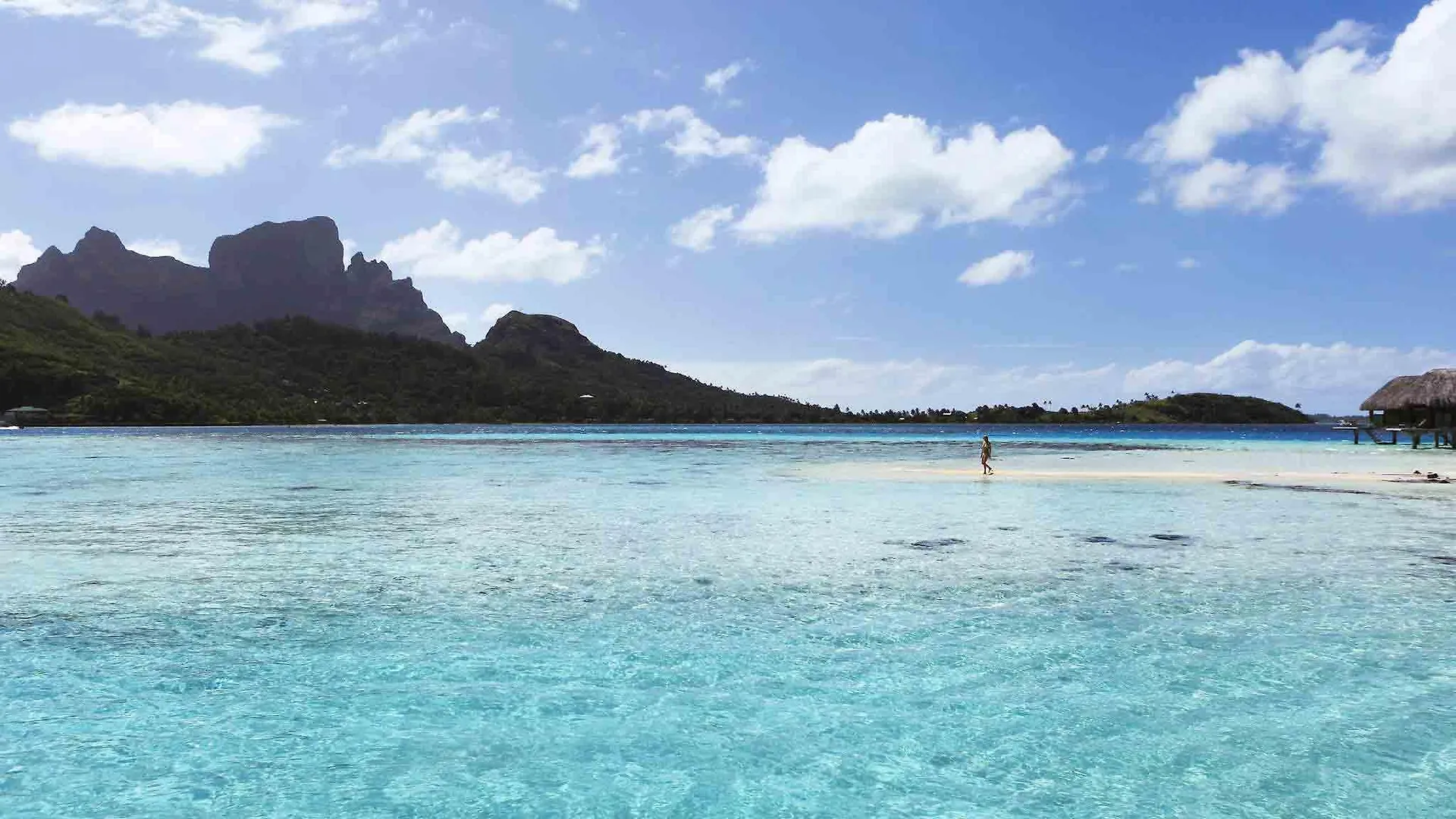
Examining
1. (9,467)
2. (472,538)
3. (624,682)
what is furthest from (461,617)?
(9,467)

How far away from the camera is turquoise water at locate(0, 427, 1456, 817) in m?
8.11

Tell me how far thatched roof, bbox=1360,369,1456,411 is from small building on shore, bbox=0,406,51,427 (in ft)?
620

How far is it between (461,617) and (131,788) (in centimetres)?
659

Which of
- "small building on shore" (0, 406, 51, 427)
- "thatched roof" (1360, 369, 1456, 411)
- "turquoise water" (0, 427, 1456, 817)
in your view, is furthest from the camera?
"small building on shore" (0, 406, 51, 427)

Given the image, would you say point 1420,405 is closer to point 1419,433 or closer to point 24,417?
point 1419,433

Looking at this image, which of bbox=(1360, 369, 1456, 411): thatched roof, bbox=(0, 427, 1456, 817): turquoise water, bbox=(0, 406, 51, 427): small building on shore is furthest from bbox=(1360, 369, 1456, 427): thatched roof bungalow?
bbox=(0, 406, 51, 427): small building on shore

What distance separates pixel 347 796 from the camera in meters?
7.93

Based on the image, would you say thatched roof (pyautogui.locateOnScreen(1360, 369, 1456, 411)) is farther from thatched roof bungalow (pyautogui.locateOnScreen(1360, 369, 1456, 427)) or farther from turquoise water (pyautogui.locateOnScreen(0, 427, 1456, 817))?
turquoise water (pyautogui.locateOnScreen(0, 427, 1456, 817))

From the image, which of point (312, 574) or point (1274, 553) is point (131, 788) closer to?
point (312, 574)

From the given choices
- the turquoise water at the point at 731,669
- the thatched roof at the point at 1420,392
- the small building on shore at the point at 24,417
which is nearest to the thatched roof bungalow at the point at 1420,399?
the thatched roof at the point at 1420,392

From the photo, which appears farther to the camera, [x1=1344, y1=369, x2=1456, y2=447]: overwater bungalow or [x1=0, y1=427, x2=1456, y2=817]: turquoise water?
[x1=1344, y1=369, x2=1456, y2=447]: overwater bungalow

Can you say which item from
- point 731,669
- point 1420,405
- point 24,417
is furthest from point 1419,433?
point 24,417

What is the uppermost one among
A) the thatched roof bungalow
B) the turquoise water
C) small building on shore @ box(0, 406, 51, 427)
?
the thatched roof bungalow

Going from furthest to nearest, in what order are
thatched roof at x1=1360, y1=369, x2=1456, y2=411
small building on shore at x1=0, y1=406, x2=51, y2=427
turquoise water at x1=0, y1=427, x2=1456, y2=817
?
small building on shore at x1=0, y1=406, x2=51, y2=427 → thatched roof at x1=1360, y1=369, x2=1456, y2=411 → turquoise water at x1=0, y1=427, x2=1456, y2=817
